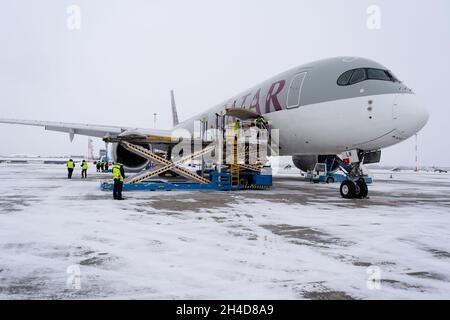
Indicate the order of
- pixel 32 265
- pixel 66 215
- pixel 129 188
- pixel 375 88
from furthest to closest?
1. pixel 129 188
2. pixel 375 88
3. pixel 66 215
4. pixel 32 265

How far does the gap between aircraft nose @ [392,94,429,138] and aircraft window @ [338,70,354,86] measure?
1.53 metres

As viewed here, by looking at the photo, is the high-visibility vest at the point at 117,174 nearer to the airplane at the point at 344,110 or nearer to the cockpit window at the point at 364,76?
the airplane at the point at 344,110

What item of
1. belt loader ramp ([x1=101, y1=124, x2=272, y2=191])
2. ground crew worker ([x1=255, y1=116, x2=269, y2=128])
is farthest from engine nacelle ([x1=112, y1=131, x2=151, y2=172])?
ground crew worker ([x1=255, y1=116, x2=269, y2=128])

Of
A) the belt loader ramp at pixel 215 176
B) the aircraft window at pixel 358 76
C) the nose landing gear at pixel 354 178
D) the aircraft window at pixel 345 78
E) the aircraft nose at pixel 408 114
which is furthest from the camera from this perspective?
the belt loader ramp at pixel 215 176

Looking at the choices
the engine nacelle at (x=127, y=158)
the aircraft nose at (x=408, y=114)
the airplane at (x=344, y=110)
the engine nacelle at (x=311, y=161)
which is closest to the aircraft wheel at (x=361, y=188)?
the airplane at (x=344, y=110)

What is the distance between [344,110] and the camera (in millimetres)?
8953

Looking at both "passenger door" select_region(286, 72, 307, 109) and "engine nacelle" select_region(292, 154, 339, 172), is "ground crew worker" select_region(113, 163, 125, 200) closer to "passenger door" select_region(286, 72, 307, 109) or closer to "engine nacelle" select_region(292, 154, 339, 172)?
"passenger door" select_region(286, 72, 307, 109)

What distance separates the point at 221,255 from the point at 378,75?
299 inches

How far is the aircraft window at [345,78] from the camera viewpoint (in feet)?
30.2

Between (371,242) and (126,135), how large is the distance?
10.4 metres
